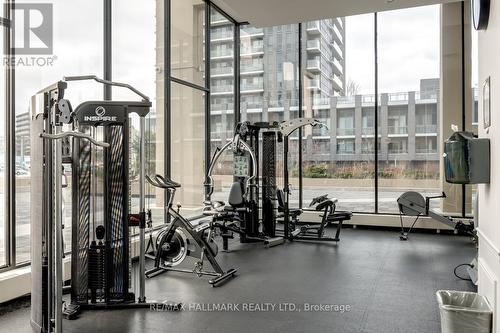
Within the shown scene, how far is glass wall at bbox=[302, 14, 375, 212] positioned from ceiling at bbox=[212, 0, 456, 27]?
1.38 metres

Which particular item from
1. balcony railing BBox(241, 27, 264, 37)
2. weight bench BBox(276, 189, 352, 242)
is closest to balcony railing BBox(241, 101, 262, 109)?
balcony railing BBox(241, 27, 264, 37)

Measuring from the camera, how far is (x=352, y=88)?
8.66 meters

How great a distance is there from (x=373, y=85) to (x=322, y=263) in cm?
454

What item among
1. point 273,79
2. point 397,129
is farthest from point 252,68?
point 397,129

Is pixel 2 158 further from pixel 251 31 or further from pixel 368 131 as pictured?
pixel 368 131

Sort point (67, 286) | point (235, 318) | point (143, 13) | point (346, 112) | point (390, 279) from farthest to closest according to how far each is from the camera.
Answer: point (346, 112)
point (143, 13)
point (390, 279)
point (67, 286)
point (235, 318)

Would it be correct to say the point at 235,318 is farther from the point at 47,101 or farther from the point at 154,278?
the point at 47,101

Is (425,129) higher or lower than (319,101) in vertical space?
lower

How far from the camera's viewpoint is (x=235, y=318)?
3.59 m

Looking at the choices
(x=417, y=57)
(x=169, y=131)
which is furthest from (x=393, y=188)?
(x=169, y=131)

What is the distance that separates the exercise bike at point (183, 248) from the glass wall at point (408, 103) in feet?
15.8

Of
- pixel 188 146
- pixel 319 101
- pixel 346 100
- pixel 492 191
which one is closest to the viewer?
pixel 492 191

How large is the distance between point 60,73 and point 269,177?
376 cm

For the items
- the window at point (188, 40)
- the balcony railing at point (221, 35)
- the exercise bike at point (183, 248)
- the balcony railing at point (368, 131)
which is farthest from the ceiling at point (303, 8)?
the exercise bike at point (183, 248)
